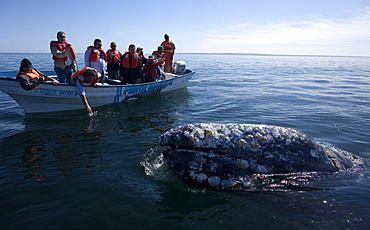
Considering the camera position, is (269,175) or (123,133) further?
(123,133)

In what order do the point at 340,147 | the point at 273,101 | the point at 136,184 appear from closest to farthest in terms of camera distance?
the point at 136,184
the point at 340,147
the point at 273,101

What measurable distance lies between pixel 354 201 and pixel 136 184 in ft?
11.9

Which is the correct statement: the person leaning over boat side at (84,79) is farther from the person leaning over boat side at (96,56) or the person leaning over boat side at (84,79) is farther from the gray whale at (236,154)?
the gray whale at (236,154)

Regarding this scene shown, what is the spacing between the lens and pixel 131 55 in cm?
1160

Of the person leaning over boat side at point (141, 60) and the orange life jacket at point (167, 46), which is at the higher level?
the orange life jacket at point (167, 46)

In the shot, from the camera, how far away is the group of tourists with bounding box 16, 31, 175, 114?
8484mm

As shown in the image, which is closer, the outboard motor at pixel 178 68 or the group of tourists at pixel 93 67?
the group of tourists at pixel 93 67

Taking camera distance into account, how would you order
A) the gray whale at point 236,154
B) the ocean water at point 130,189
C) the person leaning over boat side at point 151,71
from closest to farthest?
the ocean water at point 130,189 → the gray whale at point 236,154 → the person leaning over boat side at point 151,71

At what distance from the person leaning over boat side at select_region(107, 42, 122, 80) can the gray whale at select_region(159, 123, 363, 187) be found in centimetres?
916

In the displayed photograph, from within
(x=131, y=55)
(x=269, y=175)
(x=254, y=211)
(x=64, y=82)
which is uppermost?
(x=131, y=55)

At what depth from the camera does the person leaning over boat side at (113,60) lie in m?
12.0

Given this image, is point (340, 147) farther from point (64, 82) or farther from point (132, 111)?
point (64, 82)

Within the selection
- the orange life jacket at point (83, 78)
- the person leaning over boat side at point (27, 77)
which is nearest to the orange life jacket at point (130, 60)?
the orange life jacket at point (83, 78)

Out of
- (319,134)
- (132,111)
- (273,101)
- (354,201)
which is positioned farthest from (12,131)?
(273,101)
